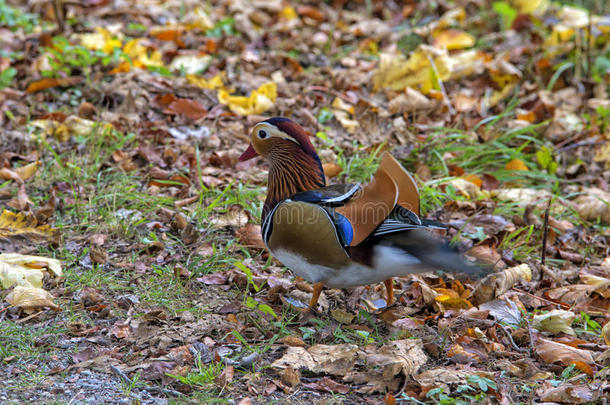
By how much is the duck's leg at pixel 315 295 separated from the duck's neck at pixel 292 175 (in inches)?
14.2

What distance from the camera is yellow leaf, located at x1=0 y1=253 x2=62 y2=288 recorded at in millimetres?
2979

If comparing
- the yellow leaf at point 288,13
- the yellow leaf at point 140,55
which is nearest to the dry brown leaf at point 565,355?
the yellow leaf at point 140,55

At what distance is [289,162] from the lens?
2.96 metres

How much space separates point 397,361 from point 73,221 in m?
1.91

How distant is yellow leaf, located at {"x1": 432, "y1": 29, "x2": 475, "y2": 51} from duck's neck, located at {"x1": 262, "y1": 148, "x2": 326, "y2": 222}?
3.02 metres

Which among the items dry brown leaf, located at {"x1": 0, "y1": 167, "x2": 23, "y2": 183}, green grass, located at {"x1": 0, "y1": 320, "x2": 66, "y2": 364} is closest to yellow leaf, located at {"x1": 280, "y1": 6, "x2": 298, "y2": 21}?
dry brown leaf, located at {"x1": 0, "y1": 167, "x2": 23, "y2": 183}

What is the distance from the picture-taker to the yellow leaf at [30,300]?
284 centimetres

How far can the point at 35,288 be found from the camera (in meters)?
2.90

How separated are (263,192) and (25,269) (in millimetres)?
1299

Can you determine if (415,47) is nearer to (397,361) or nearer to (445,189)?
(445,189)

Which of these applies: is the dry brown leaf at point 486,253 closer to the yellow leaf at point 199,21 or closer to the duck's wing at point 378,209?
the duck's wing at point 378,209

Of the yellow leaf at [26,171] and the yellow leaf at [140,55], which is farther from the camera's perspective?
the yellow leaf at [140,55]

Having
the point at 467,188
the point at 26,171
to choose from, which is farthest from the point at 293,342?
the point at 26,171

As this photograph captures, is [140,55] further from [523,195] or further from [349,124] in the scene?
[523,195]
